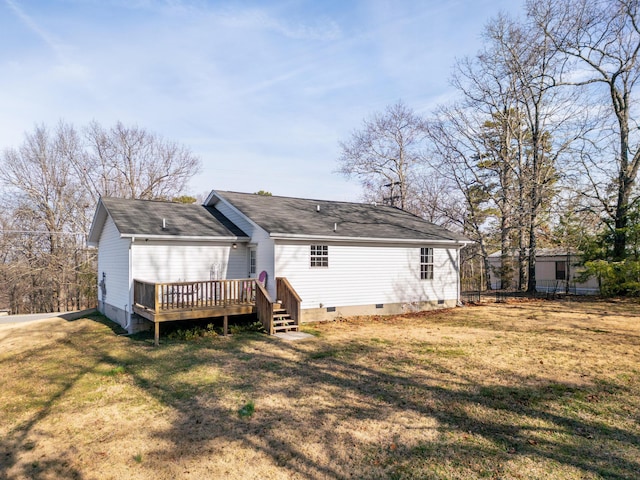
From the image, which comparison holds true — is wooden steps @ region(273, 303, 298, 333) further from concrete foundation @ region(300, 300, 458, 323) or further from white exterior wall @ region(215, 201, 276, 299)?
concrete foundation @ region(300, 300, 458, 323)

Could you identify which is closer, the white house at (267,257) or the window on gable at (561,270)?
the white house at (267,257)

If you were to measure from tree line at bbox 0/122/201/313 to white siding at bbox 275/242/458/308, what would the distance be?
56.7 ft

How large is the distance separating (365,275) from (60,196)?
920 inches

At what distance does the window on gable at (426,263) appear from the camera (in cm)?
1587

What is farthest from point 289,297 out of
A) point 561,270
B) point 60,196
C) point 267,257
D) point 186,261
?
point 561,270

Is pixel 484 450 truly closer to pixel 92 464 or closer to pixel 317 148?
pixel 92 464

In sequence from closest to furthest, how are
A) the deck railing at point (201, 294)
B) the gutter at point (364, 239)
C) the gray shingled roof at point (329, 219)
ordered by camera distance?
the deck railing at point (201, 294)
the gutter at point (364, 239)
the gray shingled roof at point (329, 219)

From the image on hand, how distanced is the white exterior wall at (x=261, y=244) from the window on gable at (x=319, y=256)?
153 cm

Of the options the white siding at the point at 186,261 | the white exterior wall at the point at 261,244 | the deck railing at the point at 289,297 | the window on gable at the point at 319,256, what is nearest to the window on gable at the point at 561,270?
the window on gable at the point at 319,256

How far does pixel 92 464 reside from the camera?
441 centimetres

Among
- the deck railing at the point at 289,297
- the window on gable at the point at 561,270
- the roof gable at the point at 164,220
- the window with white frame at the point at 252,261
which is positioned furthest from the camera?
the window on gable at the point at 561,270

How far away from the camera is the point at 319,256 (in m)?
13.4

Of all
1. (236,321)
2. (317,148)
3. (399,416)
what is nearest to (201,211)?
(236,321)

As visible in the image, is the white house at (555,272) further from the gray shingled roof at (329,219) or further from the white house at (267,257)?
the white house at (267,257)
